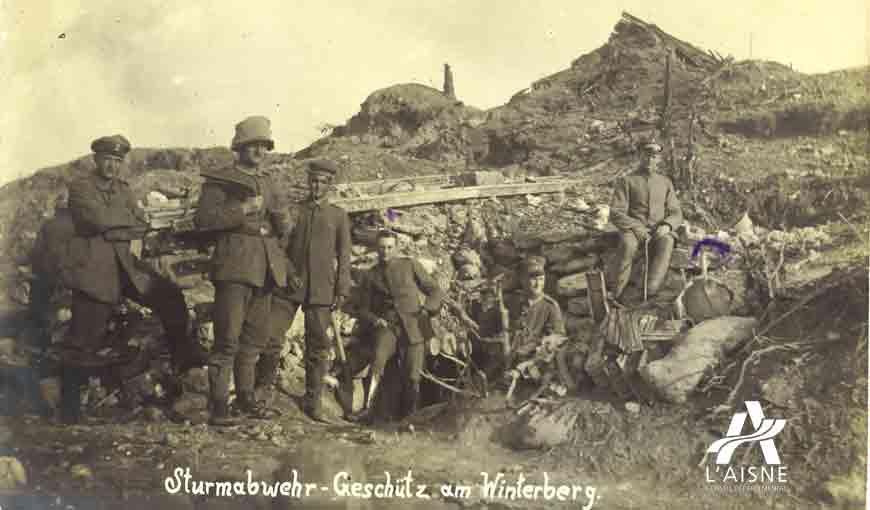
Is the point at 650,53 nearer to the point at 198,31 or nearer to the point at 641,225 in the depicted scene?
the point at 641,225

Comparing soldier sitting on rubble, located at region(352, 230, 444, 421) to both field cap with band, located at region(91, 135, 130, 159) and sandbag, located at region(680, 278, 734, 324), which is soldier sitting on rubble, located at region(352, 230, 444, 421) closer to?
sandbag, located at region(680, 278, 734, 324)

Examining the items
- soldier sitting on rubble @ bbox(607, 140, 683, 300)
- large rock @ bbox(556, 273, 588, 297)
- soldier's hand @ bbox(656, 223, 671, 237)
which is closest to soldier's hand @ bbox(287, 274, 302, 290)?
large rock @ bbox(556, 273, 588, 297)

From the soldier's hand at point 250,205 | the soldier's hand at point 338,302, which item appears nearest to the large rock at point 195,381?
the soldier's hand at point 338,302

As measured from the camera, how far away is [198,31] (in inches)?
273

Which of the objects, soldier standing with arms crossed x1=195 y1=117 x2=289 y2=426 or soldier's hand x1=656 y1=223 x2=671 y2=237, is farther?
soldier's hand x1=656 y1=223 x2=671 y2=237

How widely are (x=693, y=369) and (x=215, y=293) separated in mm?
3253

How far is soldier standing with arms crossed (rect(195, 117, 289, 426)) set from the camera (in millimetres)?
6301

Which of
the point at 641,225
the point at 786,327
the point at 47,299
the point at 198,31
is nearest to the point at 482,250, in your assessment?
the point at 641,225

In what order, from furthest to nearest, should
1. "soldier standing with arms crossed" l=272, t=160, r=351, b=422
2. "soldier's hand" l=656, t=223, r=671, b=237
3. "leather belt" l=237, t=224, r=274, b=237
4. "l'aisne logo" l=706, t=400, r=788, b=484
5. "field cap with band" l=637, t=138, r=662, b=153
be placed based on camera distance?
"field cap with band" l=637, t=138, r=662, b=153 → "soldier's hand" l=656, t=223, r=671, b=237 → "soldier standing with arms crossed" l=272, t=160, r=351, b=422 → "leather belt" l=237, t=224, r=274, b=237 → "l'aisne logo" l=706, t=400, r=788, b=484

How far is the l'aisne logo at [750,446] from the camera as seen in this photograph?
6223 millimetres

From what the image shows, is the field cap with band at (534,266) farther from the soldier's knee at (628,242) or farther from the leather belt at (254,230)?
the leather belt at (254,230)

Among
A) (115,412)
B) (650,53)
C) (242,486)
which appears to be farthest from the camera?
(650,53)

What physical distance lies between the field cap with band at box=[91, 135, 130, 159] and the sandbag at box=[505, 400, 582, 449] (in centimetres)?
331

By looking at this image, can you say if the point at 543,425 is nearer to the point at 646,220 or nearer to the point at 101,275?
the point at 646,220
